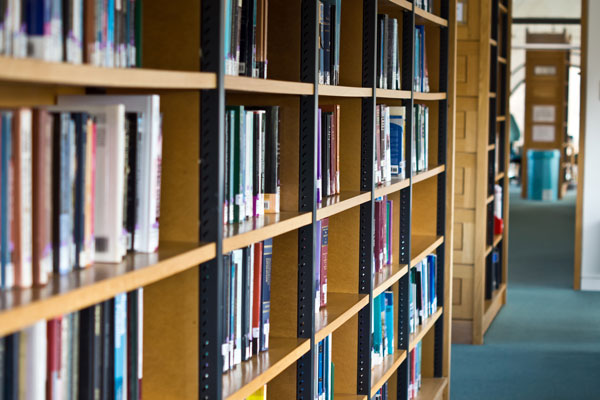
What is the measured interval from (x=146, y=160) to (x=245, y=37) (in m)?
0.58

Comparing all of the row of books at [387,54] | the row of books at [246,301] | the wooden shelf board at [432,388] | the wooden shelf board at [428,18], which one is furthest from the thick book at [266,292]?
the wooden shelf board at [432,388]

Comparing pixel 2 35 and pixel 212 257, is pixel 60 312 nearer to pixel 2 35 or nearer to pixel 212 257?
pixel 2 35

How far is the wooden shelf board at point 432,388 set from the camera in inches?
163

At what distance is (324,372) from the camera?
276 centimetres

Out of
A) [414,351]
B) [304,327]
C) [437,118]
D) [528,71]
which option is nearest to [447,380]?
[414,351]

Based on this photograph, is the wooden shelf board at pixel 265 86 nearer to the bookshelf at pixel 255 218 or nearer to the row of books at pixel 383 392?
the bookshelf at pixel 255 218

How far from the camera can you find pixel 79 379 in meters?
1.52

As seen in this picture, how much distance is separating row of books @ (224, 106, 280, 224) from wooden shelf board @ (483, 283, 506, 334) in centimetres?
395

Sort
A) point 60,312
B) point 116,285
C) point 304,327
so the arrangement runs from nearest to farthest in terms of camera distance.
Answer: point 60,312
point 116,285
point 304,327

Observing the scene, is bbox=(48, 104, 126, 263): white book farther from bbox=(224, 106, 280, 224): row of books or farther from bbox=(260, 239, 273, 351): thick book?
bbox=(260, 239, 273, 351): thick book

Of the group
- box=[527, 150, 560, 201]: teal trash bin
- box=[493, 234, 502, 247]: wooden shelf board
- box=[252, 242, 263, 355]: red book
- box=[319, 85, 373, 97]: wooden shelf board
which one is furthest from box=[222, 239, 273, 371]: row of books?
box=[527, 150, 560, 201]: teal trash bin

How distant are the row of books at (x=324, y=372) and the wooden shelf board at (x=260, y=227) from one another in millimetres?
559

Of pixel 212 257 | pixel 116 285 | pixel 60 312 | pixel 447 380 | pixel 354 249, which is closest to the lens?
pixel 60 312

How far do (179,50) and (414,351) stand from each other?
8.46 feet
